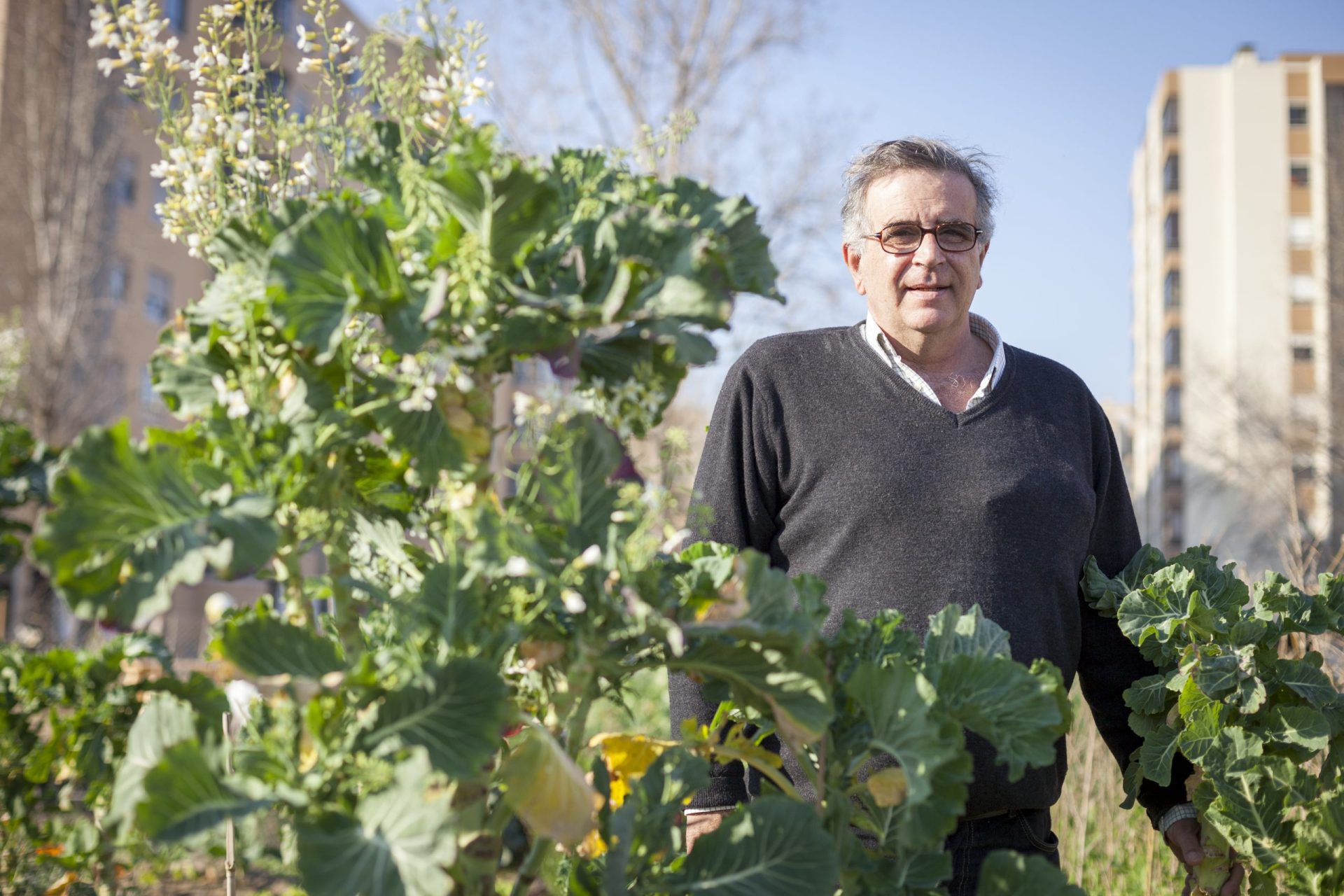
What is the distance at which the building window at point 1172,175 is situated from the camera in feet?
145

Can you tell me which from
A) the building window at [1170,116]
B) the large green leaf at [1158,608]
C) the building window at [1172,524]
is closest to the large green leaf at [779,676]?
the large green leaf at [1158,608]

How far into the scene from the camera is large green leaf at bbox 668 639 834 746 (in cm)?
115

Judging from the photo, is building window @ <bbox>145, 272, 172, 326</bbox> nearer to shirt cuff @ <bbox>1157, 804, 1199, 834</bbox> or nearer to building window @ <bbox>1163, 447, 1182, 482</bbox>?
shirt cuff @ <bbox>1157, 804, 1199, 834</bbox>

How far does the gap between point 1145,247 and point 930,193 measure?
51.7 m

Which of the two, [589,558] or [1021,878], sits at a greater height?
[589,558]

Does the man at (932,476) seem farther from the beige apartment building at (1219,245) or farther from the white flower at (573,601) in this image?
the beige apartment building at (1219,245)

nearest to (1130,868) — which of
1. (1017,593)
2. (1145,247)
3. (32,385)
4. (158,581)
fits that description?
(1017,593)

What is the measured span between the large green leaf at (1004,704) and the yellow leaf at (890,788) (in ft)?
0.32

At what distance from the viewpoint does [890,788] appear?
49.0 inches

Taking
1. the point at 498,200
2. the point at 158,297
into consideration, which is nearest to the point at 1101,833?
the point at 498,200

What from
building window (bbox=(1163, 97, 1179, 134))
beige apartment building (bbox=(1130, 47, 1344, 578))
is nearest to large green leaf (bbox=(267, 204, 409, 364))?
beige apartment building (bbox=(1130, 47, 1344, 578))

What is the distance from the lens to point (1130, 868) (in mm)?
4051

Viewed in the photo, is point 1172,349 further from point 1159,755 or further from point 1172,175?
point 1159,755

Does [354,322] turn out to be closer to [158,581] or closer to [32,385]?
[158,581]
